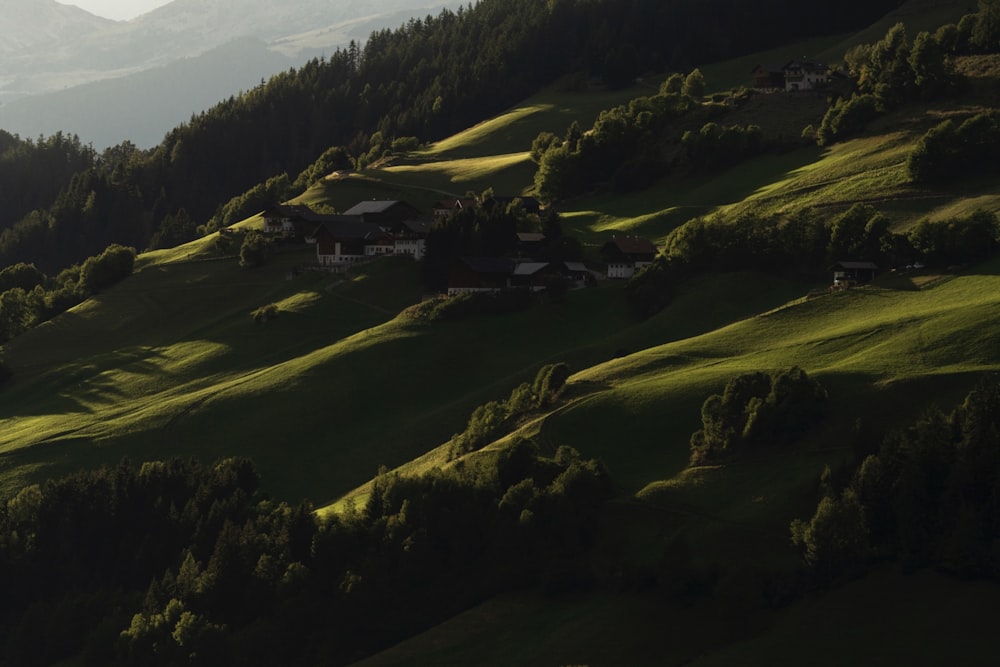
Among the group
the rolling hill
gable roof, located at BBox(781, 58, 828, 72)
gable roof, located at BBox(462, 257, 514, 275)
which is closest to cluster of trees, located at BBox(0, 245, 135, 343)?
the rolling hill

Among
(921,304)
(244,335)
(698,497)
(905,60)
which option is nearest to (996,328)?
(921,304)

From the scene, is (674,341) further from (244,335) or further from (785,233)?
(244,335)

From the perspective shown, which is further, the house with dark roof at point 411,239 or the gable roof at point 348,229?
the gable roof at point 348,229

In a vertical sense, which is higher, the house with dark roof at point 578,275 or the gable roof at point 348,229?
the gable roof at point 348,229

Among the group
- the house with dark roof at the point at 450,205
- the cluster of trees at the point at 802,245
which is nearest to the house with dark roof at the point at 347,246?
the house with dark roof at the point at 450,205

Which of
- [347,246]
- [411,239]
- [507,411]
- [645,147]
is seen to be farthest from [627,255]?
[645,147]

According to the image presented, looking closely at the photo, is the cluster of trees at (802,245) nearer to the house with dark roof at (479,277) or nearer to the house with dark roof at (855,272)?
the house with dark roof at (855,272)

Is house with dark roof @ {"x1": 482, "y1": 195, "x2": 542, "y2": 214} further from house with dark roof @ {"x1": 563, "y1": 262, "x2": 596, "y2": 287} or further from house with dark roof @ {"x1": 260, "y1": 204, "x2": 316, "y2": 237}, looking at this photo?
house with dark roof @ {"x1": 260, "y1": 204, "x2": 316, "y2": 237}
